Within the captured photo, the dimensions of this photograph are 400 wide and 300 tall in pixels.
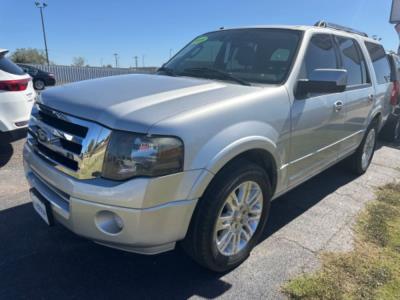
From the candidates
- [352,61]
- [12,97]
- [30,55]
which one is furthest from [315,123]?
[30,55]

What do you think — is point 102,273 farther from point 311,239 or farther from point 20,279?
point 311,239

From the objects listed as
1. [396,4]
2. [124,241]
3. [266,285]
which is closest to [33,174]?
[124,241]

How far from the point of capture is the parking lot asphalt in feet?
8.42

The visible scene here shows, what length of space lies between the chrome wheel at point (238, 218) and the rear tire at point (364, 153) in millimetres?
2851

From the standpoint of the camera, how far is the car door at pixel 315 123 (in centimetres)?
316

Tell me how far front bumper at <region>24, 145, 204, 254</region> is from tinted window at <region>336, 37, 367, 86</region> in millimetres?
2839

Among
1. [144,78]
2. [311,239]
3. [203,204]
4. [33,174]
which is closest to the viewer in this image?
[203,204]

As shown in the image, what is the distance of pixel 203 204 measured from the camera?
7.86ft

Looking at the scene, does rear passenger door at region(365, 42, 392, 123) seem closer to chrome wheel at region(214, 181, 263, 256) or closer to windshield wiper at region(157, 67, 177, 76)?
windshield wiper at region(157, 67, 177, 76)

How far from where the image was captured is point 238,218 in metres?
2.78

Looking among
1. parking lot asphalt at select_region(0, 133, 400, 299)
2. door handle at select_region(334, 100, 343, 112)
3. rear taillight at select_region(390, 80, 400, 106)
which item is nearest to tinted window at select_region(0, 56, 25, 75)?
parking lot asphalt at select_region(0, 133, 400, 299)

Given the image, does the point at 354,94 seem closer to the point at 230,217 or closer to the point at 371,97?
the point at 371,97

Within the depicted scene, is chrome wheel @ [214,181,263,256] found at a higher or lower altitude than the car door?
lower

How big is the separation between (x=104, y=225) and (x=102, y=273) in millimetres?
720
